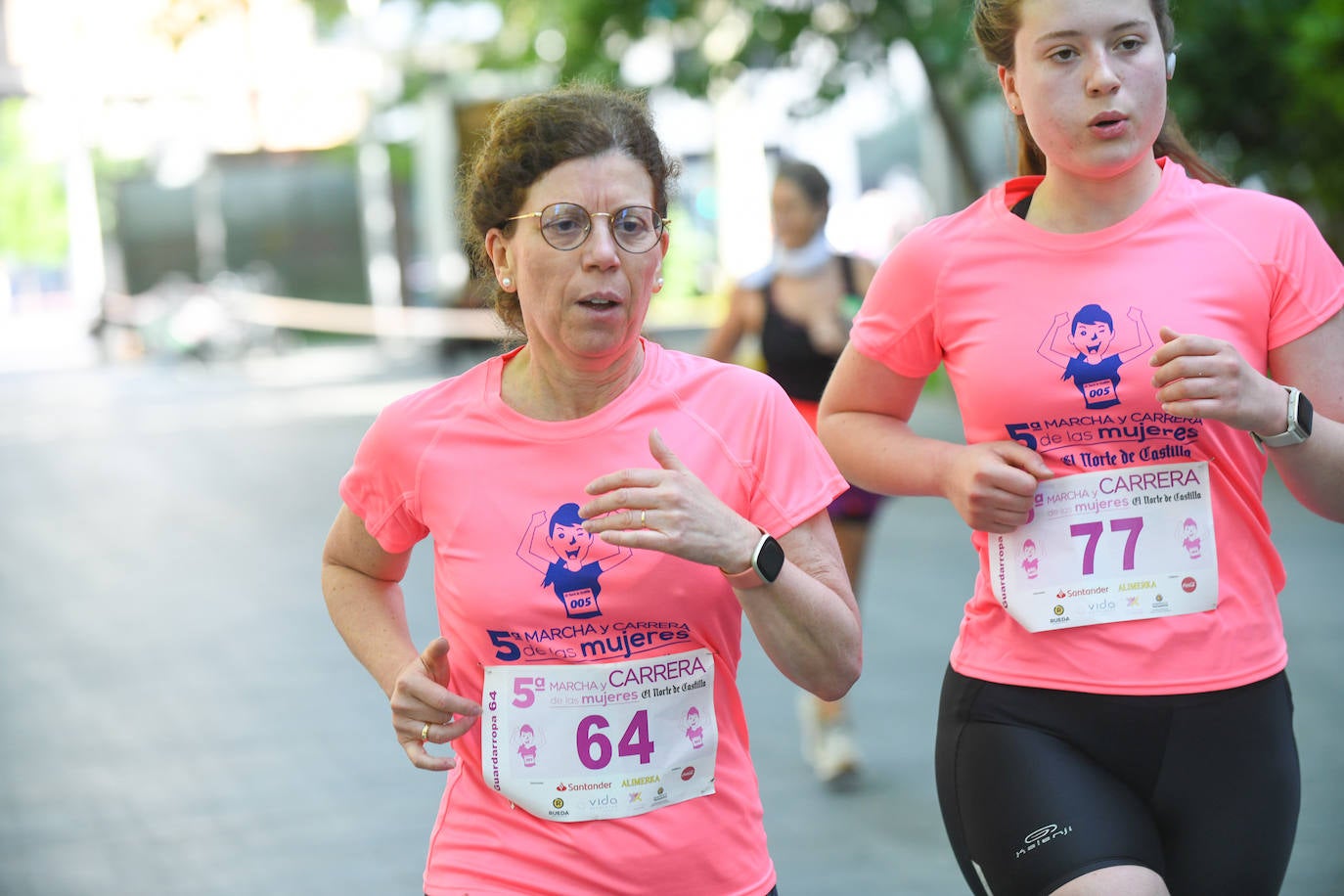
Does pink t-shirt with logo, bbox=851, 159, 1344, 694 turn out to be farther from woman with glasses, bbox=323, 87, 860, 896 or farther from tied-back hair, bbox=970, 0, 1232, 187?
woman with glasses, bbox=323, 87, 860, 896

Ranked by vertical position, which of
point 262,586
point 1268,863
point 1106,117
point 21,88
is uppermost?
point 21,88

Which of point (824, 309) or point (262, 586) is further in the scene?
point (262, 586)

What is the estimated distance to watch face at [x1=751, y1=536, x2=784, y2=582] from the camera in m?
2.09

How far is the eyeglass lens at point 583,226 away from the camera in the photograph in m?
2.27

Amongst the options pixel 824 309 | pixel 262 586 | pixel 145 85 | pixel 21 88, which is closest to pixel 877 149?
pixel 145 85

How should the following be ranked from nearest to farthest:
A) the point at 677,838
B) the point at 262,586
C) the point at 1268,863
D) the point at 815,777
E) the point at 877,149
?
the point at 677,838 < the point at 1268,863 < the point at 815,777 < the point at 262,586 < the point at 877,149

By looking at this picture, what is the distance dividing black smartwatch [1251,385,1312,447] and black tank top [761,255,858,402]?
327cm

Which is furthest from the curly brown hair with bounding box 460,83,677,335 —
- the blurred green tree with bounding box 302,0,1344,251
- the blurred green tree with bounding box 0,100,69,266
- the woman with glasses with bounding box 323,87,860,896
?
the blurred green tree with bounding box 0,100,69,266

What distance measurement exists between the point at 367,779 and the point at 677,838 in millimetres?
3752

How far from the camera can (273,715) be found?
6.70 metres

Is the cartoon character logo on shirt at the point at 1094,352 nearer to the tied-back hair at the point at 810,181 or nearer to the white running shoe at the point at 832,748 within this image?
the white running shoe at the point at 832,748

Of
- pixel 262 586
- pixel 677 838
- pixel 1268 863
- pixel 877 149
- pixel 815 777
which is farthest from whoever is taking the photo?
pixel 877 149

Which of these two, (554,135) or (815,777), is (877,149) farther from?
(554,135)

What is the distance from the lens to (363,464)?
8.14 feet
